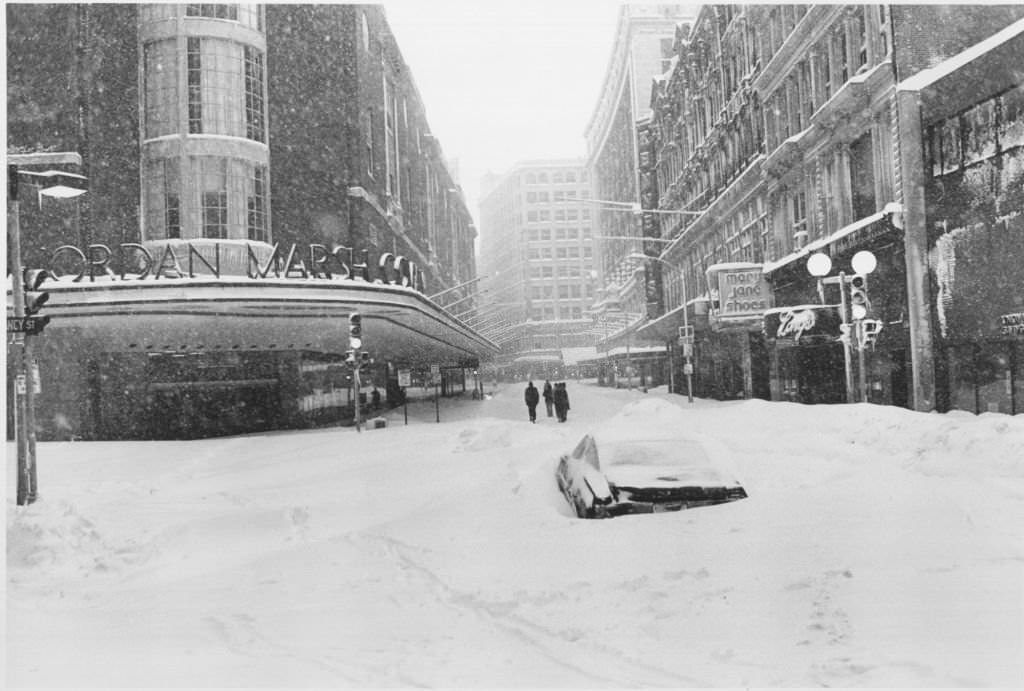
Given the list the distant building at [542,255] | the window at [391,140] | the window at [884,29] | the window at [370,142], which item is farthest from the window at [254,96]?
the window at [884,29]

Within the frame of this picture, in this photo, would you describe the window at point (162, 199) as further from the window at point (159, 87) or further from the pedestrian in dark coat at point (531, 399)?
the pedestrian in dark coat at point (531, 399)

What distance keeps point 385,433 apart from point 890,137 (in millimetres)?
12760

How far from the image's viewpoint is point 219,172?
2131 centimetres

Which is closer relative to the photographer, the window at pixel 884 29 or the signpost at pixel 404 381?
the signpost at pixel 404 381

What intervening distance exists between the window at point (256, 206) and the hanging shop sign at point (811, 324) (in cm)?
1382

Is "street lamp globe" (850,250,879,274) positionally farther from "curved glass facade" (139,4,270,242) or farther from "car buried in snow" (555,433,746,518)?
"curved glass facade" (139,4,270,242)

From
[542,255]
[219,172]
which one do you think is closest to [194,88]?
[219,172]

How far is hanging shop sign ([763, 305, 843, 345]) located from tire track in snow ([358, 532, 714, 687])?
11.7 meters

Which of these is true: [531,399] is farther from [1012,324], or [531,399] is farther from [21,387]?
[1012,324]

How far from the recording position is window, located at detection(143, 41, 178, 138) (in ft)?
66.3

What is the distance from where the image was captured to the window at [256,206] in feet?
71.9

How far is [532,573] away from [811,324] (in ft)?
37.9

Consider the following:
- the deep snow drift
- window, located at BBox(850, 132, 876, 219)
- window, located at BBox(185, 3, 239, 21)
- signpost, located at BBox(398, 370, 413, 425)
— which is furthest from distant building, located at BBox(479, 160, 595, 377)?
window, located at BBox(185, 3, 239, 21)

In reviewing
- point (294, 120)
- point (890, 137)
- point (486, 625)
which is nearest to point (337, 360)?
point (294, 120)
